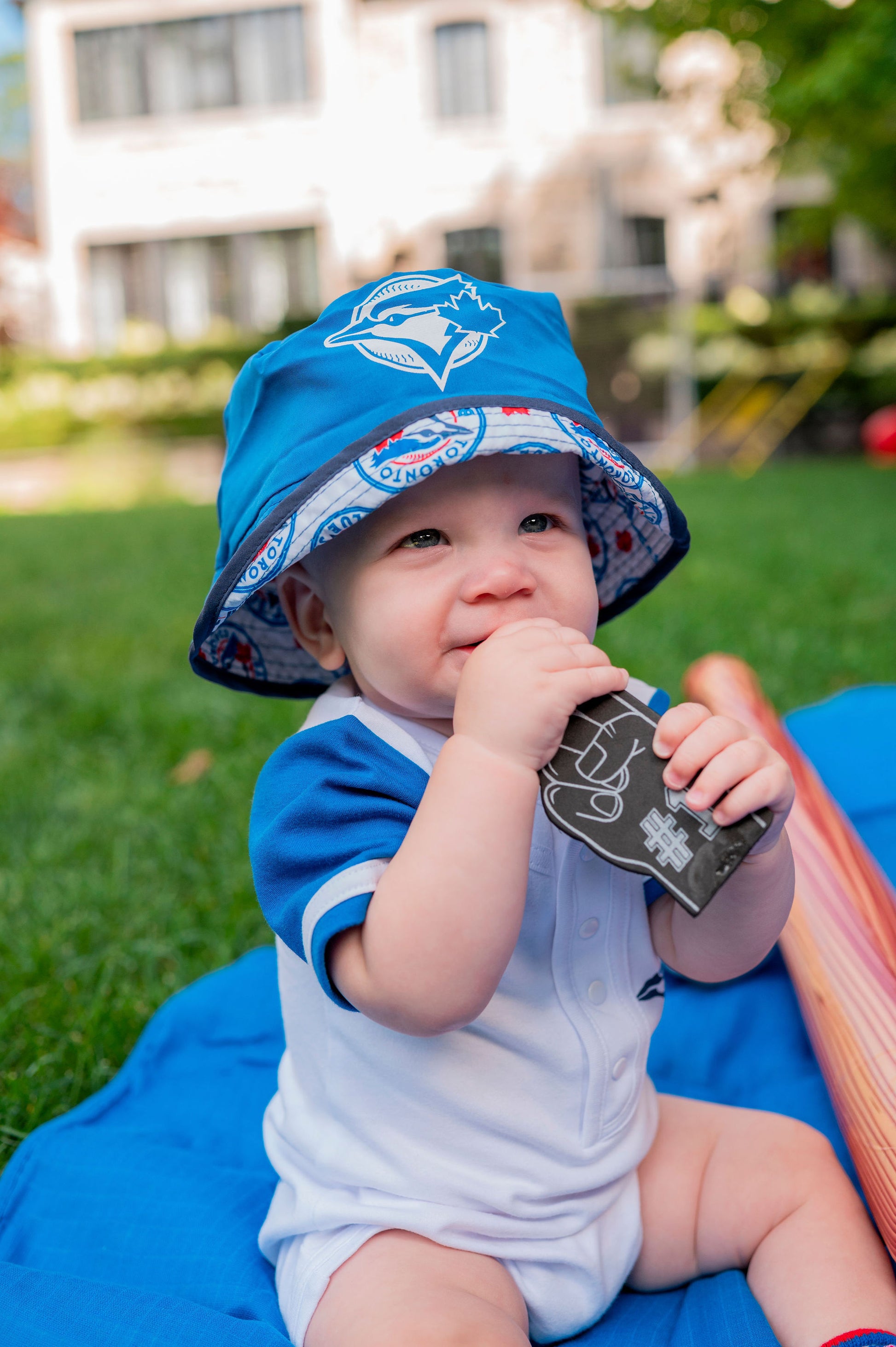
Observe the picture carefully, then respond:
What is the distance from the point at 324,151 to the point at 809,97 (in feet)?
35.1

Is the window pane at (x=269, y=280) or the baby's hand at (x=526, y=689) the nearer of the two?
the baby's hand at (x=526, y=689)

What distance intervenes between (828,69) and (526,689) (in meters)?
9.36

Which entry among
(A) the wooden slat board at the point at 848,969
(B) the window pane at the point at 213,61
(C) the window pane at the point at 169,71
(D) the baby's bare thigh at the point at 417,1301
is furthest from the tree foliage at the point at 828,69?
(C) the window pane at the point at 169,71

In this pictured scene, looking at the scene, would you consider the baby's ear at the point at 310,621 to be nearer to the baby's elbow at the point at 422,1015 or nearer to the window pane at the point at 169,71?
the baby's elbow at the point at 422,1015

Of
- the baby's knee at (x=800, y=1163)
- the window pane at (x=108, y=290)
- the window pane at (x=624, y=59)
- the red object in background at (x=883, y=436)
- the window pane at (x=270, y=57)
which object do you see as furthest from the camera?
the window pane at (x=108, y=290)

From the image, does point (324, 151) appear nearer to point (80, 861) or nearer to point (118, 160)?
point (118, 160)

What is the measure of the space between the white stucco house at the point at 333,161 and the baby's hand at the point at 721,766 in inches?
674

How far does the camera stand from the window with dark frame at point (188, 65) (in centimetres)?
1822

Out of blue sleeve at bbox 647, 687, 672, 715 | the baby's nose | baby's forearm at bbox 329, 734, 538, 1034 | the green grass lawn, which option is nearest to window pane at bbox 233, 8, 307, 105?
the green grass lawn

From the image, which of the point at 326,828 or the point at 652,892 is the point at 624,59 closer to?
the point at 652,892

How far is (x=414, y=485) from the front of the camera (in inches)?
49.8

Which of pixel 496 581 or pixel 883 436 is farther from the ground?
pixel 883 436

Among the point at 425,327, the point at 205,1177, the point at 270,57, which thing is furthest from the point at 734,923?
the point at 270,57

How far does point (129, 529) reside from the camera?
28.6ft
